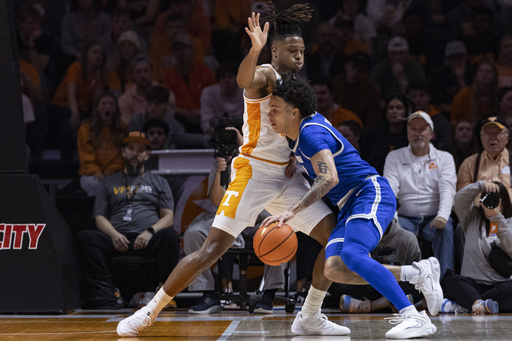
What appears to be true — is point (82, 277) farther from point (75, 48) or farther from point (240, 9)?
point (240, 9)

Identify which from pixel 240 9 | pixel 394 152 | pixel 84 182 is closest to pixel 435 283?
pixel 394 152

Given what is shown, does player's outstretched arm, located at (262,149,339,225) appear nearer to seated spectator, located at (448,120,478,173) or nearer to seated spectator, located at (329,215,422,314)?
seated spectator, located at (329,215,422,314)

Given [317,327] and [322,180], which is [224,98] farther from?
[322,180]

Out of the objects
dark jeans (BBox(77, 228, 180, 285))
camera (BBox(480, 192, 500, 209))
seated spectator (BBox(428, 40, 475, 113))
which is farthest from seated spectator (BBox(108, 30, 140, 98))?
camera (BBox(480, 192, 500, 209))

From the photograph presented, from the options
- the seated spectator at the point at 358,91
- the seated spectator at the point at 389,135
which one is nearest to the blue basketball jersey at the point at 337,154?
the seated spectator at the point at 389,135

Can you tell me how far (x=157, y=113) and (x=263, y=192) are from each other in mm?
4681

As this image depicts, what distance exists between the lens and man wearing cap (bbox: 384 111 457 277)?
27.0 ft

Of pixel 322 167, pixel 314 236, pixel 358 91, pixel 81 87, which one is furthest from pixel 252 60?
pixel 81 87

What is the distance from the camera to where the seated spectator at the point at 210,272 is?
7.73 meters

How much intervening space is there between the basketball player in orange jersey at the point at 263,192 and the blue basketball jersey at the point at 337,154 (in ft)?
0.85

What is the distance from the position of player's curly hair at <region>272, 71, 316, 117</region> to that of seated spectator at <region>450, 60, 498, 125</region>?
17.1 feet

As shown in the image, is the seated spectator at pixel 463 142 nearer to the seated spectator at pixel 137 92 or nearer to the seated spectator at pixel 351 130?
the seated spectator at pixel 351 130

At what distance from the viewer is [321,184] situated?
16.9 ft

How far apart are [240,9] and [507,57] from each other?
418 cm
